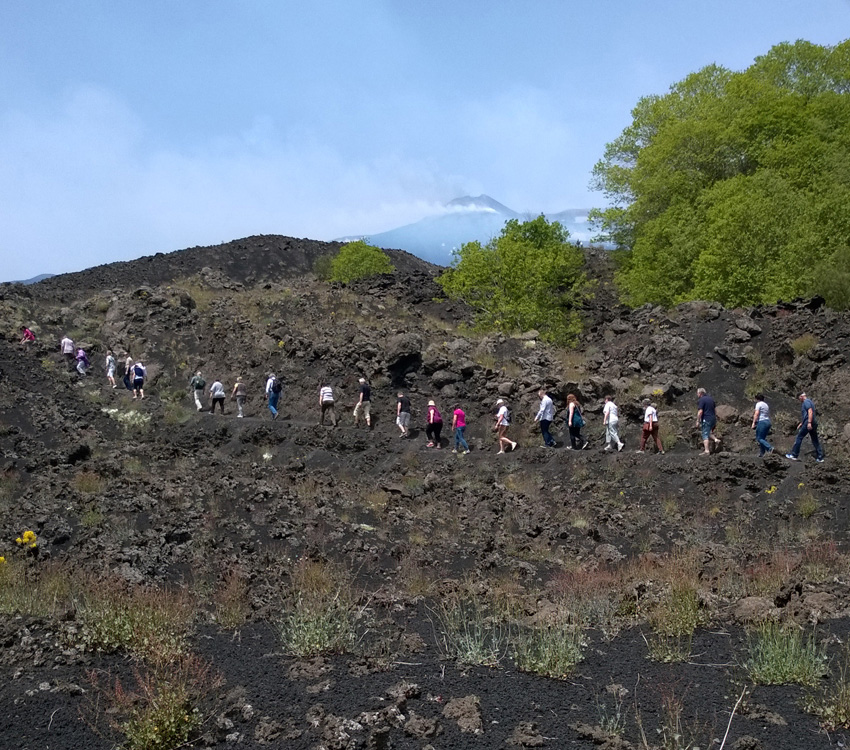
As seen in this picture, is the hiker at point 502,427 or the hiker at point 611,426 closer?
the hiker at point 611,426

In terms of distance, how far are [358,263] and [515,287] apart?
21.6m

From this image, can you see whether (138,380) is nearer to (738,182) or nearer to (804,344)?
(804,344)

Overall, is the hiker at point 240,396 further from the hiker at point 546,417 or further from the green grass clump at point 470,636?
the green grass clump at point 470,636

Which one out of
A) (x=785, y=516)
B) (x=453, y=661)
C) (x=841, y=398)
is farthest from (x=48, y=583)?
(x=841, y=398)

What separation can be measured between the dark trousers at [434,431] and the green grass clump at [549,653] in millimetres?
11968

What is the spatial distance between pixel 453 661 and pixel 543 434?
11501mm

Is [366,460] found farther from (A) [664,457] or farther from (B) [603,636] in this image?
(B) [603,636]

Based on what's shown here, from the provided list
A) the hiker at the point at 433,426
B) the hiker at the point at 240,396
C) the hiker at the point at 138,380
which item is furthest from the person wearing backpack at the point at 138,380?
the hiker at the point at 433,426

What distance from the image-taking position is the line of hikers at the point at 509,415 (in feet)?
47.4

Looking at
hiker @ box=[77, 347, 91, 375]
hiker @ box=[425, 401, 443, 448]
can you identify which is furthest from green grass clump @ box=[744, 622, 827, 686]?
hiker @ box=[77, 347, 91, 375]

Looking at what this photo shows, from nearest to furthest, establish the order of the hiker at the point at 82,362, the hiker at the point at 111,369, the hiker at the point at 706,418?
the hiker at the point at 706,418, the hiker at the point at 111,369, the hiker at the point at 82,362

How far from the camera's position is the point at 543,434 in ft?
55.4

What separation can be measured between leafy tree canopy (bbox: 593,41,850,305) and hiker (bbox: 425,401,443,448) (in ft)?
39.4

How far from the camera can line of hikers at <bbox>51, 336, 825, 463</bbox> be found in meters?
14.4
